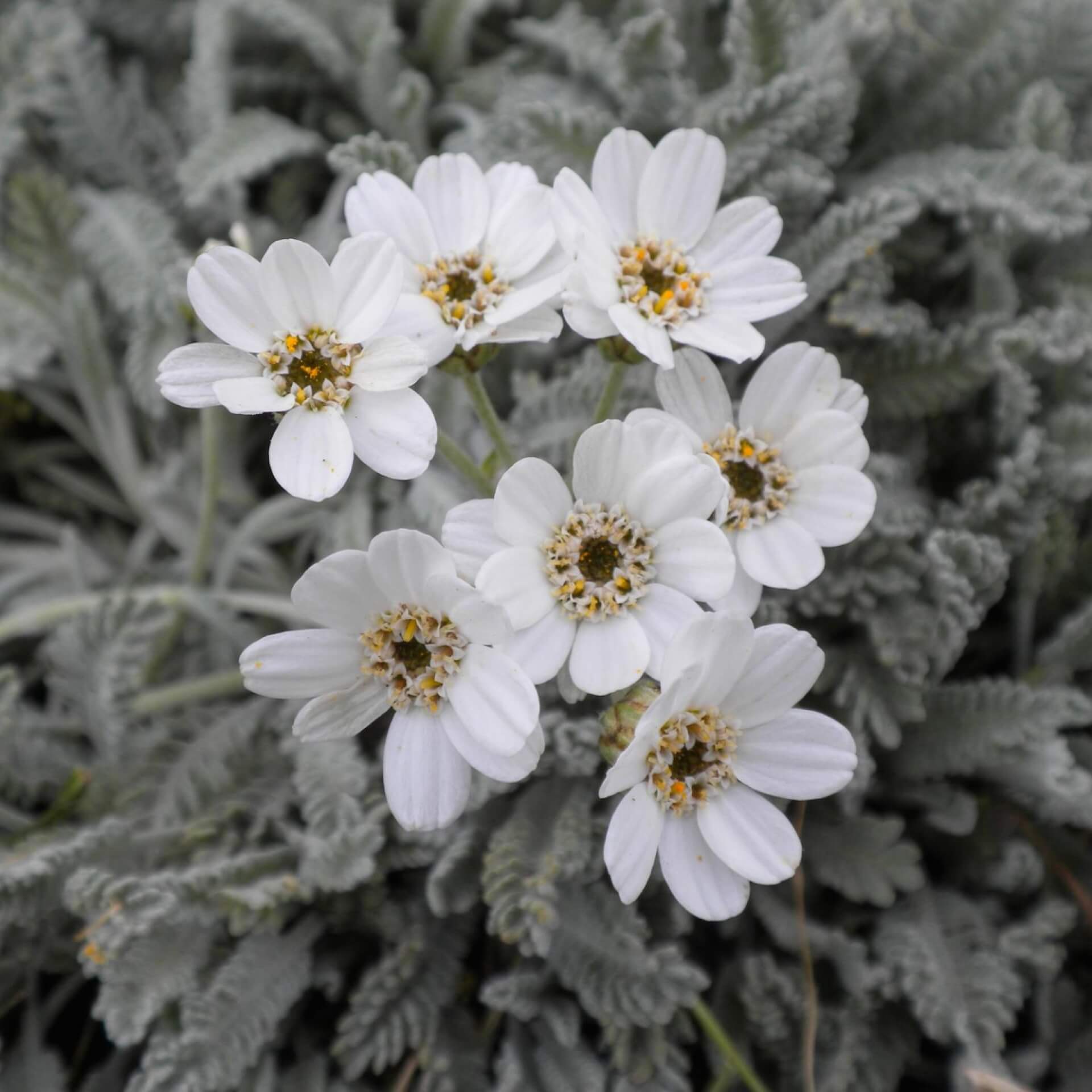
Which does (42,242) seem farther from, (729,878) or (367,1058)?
(729,878)

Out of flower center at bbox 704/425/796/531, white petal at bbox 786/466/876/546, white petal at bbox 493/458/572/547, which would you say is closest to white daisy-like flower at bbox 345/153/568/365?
white petal at bbox 493/458/572/547

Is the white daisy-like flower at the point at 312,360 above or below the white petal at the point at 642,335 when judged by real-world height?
below

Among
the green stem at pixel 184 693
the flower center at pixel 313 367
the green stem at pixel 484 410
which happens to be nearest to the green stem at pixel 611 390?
the green stem at pixel 484 410

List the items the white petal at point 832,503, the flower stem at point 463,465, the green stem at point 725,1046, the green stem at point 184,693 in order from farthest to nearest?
the green stem at point 184,693 → the green stem at point 725,1046 → the flower stem at point 463,465 → the white petal at point 832,503

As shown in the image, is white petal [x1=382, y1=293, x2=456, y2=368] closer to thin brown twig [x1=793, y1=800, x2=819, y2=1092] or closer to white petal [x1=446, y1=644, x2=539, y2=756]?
white petal [x1=446, y1=644, x2=539, y2=756]

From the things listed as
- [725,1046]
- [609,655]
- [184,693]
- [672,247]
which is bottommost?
[184,693]

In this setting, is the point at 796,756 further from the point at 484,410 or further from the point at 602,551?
the point at 484,410

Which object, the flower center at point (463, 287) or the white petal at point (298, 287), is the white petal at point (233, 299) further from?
the flower center at point (463, 287)

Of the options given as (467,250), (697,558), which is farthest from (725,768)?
(467,250)
